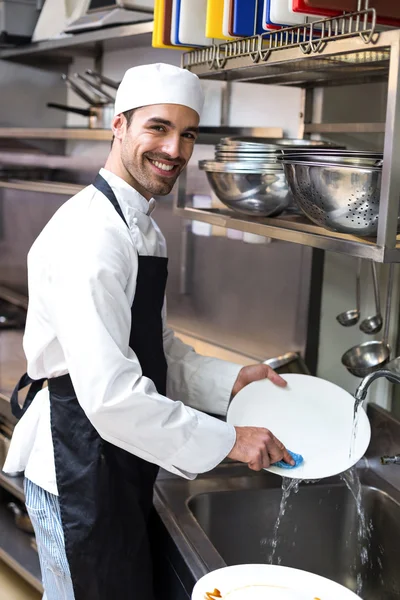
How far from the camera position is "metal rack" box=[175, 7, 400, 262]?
3.45ft

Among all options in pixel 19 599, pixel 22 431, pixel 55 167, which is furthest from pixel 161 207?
pixel 19 599

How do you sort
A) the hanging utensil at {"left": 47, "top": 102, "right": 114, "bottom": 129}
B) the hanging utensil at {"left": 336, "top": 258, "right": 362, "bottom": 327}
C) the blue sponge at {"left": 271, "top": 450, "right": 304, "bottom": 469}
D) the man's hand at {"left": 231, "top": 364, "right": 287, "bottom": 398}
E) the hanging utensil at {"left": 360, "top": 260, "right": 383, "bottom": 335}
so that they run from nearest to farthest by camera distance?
the blue sponge at {"left": 271, "top": 450, "right": 304, "bottom": 469} < the man's hand at {"left": 231, "top": 364, "right": 287, "bottom": 398} < the hanging utensil at {"left": 360, "top": 260, "right": 383, "bottom": 335} < the hanging utensil at {"left": 336, "top": 258, "right": 362, "bottom": 327} < the hanging utensil at {"left": 47, "top": 102, "right": 114, "bottom": 129}

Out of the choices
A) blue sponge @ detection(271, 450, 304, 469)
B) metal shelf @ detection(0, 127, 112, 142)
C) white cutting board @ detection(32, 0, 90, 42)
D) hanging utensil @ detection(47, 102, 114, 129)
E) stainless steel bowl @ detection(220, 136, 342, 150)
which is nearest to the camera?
blue sponge @ detection(271, 450, 304, 469)

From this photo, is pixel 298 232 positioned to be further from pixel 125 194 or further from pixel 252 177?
pixel 125 194

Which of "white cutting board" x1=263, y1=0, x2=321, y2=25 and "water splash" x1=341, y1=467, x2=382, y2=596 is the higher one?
"white cutting board" x1=263, y1=0, x2=321, y2=25

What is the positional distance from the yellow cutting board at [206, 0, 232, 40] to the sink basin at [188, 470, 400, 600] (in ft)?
2.99

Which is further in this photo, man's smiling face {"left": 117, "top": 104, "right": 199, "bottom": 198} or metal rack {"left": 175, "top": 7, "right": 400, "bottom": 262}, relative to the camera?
man's smiling face {"left": 117, "top": 104, "right": 199, "bottom": 198}

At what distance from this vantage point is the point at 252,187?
1.48m

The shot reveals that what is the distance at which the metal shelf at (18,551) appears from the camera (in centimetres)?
215

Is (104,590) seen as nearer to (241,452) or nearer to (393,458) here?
(241,452)

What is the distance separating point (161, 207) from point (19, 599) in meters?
1.32

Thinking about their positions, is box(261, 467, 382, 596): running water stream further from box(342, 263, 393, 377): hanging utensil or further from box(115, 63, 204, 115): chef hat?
box(115, 63, 204, 115): chef hat

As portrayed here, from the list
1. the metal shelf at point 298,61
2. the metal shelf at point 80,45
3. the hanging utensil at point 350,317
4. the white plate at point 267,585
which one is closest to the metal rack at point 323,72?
the metal shelf at point 298,61

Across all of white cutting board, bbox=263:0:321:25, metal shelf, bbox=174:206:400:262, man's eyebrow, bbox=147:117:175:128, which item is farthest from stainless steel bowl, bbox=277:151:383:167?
man's eyebrow, bbox=147:117:175:128
